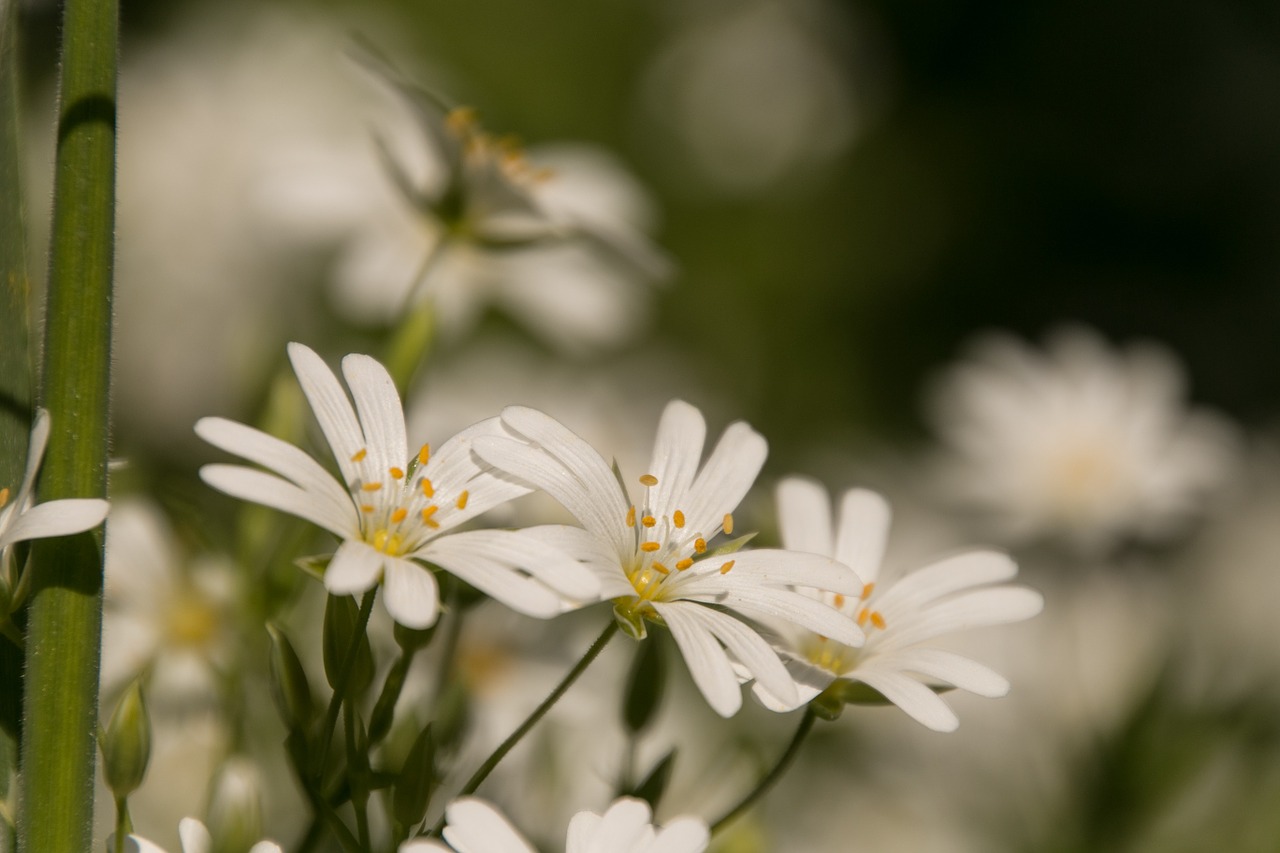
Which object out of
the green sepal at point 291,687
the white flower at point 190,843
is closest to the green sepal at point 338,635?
the green sepal at point 291,687

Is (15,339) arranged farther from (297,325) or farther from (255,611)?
(297,325)

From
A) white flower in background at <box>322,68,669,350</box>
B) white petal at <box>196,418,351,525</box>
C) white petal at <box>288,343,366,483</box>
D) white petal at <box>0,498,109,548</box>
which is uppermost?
white flower in background at <box>322,68,669,350</box>

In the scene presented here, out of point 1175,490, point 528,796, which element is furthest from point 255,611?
point 1175,490

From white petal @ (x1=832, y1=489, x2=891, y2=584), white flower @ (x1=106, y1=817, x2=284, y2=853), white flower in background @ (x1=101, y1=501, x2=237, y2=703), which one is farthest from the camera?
white flower in background @ (x1=101, y1=501, x2=237, y2=703)

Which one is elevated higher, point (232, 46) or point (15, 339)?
point (232, 46)

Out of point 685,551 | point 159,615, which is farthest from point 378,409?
point 159,615

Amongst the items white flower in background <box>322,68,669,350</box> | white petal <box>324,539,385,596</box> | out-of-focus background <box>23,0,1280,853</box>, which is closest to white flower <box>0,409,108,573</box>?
white petal <box>324,539,385,596</box>

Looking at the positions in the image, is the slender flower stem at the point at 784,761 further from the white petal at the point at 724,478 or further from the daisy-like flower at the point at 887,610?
the white petal at the point at 724,478

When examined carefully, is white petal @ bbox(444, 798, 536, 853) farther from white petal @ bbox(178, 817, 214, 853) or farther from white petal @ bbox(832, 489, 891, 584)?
white petal @ bbox(832, 489, 891, 584)
